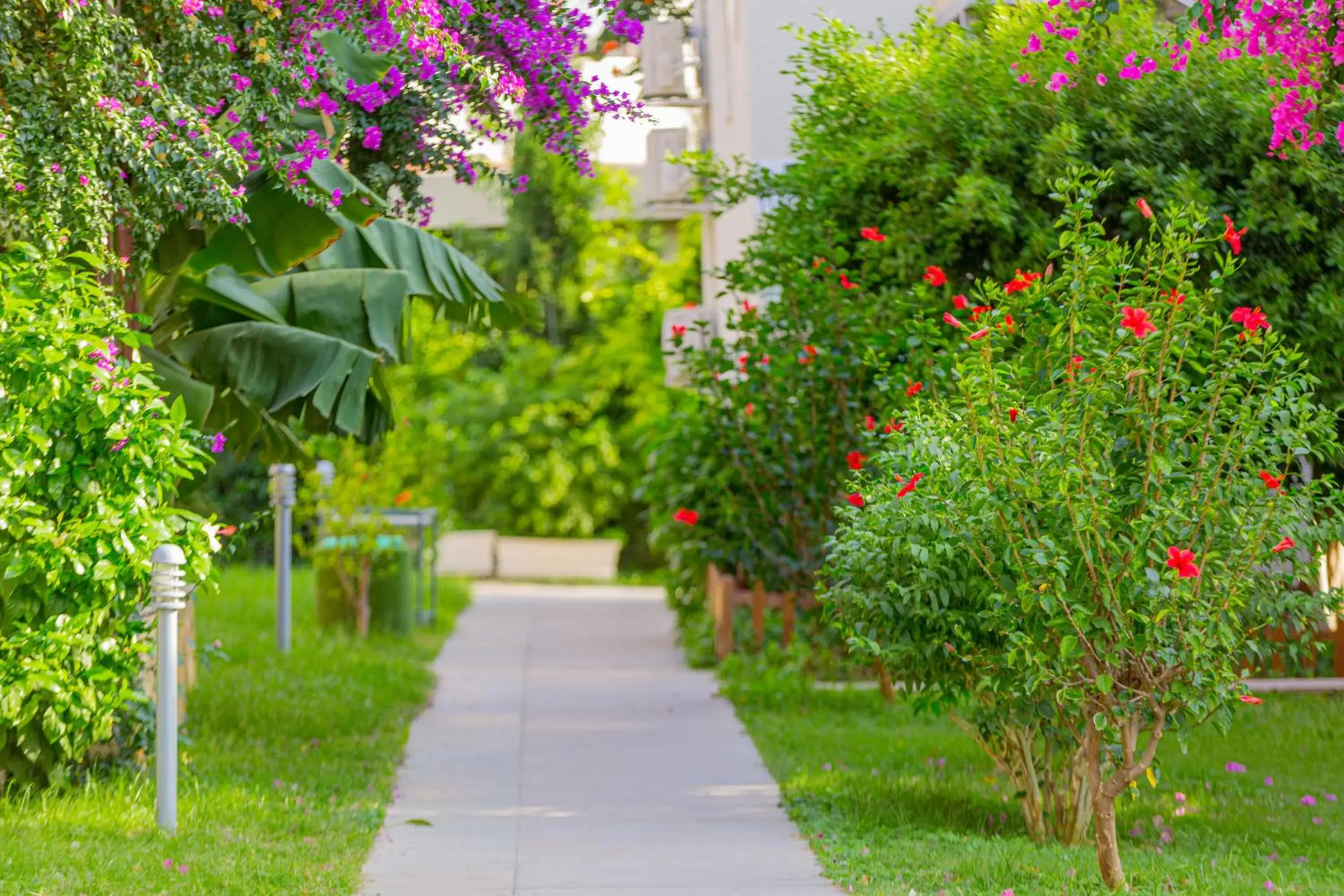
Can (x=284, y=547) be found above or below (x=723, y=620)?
above

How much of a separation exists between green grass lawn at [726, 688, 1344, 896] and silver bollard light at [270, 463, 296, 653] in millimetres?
4277

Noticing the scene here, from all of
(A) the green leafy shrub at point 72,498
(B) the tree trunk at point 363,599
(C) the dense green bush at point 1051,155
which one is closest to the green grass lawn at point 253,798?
(A) the green leafy shrub at point 72,498

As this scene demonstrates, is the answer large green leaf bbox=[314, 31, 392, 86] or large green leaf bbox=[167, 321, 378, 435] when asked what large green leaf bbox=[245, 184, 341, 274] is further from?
large green leaf bbox=[314, 31, 392, 86]

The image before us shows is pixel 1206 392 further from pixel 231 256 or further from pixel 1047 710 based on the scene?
pixel 231 256

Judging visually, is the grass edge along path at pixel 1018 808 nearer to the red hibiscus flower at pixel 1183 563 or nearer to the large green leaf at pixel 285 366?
the red hibiscus flower at pixel 1183 563

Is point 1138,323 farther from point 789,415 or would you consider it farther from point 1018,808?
point 789,415

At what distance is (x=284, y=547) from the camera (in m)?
13.2

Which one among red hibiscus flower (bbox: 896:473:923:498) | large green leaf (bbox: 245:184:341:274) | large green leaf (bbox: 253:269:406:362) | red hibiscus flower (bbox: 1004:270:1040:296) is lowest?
red hibiscus flower (bbox: 896:473:923:498)

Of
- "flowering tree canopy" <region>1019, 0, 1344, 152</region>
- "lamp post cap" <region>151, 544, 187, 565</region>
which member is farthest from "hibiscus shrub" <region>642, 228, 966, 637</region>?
"lamp post cap" <region>151, 544, 187, 565</region>

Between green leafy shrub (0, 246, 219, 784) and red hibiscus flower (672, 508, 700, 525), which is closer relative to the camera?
green leafy shrub (0, 246, 219, 784)

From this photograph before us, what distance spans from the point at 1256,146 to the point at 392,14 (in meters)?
4.27

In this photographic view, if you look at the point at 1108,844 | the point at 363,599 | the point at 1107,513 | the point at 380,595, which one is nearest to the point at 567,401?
the point at 380,595

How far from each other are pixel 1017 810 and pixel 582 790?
7.69 feet

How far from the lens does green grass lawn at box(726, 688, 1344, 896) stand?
6156 mm
